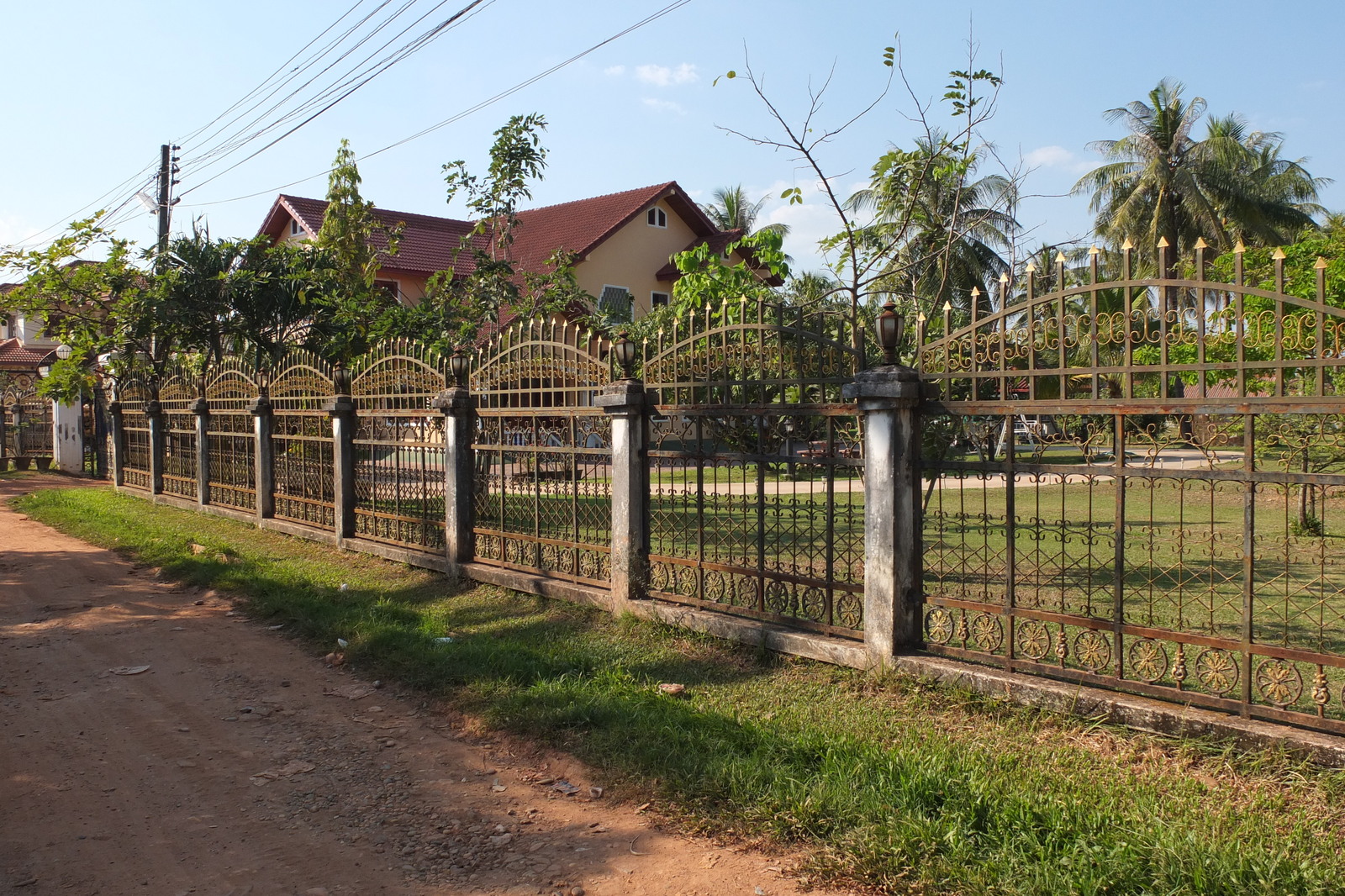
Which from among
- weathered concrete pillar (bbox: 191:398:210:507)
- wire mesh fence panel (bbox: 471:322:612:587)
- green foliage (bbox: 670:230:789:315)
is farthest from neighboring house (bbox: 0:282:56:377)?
green foliage (bbox: 670:230:789:315)

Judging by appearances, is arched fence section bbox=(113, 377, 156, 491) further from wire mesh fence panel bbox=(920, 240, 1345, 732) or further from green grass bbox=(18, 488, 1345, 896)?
wire mesh fence panel bbox=(920, 240, 1345, 732)

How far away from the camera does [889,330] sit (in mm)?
5438

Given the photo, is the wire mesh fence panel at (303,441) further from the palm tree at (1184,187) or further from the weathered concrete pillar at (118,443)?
the palm tree at (1184,187)

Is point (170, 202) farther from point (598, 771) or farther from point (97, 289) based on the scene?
point (598, 771)

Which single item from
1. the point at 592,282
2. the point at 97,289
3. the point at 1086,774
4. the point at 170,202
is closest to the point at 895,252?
the point at 1086,774

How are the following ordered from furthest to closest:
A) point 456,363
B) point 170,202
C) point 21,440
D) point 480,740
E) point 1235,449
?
1. point 21,440
2. point 170,202
3. point 456,363
4. point 480,740
5. point 1235,449

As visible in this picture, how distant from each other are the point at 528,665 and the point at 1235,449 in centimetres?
414

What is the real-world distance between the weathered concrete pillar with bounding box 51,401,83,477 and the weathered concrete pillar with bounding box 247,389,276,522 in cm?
1480

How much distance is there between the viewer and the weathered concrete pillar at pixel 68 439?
24625 mm

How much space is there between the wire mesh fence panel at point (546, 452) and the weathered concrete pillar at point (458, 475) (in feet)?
0.27

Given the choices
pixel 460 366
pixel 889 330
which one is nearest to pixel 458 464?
pixel 460 366

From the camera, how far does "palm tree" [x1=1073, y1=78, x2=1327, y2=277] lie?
30516 millimetres

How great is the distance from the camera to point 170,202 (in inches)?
821

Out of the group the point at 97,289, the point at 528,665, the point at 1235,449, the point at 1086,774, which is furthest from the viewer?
the point at 97,289
